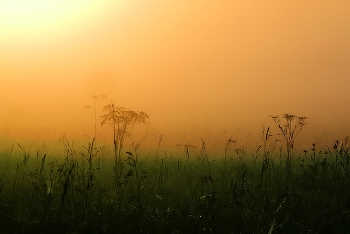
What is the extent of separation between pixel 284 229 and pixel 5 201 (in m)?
3.15

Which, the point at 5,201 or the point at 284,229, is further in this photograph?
the point at 5,201

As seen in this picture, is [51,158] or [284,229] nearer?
[284,229]

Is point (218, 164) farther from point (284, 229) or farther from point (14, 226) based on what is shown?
point (14, 226)

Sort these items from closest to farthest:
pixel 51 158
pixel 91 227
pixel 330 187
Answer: pixel 91 227
pixel 330 187
pixel 51 158

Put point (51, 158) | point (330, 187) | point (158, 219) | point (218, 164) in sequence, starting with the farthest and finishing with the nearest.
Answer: point (51, 158), point (218, 164), point (330, 187), point (158, 219)

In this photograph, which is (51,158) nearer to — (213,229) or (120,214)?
(120,214)

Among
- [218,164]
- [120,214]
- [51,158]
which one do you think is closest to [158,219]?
[120,214]

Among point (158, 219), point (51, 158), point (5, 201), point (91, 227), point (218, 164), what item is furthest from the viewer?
point (51, 158)

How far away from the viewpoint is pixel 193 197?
15.1 feet

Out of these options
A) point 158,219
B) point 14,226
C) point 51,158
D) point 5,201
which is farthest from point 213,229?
point 51,158

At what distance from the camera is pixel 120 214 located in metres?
3.57

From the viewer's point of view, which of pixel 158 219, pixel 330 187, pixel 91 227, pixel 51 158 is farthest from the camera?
pixel 51 158

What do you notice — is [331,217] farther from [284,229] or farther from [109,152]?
[109,152]

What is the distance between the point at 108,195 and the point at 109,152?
3877 millimetres
